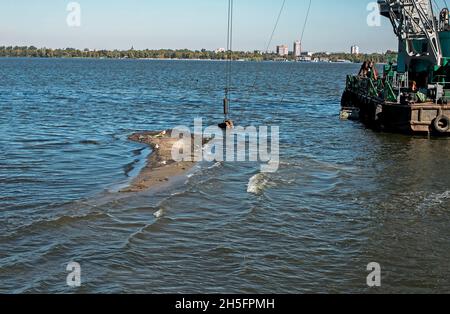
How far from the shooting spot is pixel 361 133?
32.2 m

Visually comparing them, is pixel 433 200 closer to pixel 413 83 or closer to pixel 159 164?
pixel 159 164

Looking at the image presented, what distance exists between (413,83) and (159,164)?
1713 centimetres

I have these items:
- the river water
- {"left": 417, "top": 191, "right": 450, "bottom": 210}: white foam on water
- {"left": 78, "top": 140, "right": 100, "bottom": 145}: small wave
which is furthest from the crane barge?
{"left": 78, "top": 140, "right": 100, "bottom": 145}: small wave

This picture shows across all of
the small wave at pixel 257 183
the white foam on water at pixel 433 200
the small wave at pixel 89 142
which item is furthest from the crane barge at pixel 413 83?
the small wave at pixel 89 142

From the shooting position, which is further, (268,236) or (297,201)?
(297,201)

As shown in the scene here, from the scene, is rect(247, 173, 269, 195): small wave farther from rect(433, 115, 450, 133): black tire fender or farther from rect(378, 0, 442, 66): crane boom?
rect(378, 0, 442, 66): crane boom

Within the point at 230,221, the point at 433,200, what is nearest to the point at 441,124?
the point at 433,200

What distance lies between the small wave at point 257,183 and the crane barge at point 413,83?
12.3m

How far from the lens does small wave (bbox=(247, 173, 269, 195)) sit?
17750 millimetres

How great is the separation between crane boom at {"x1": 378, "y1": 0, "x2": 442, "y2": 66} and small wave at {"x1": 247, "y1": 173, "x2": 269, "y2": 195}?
717 inches

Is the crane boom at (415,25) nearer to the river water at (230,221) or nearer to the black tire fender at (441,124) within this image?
the black tire fender at (441,124)
